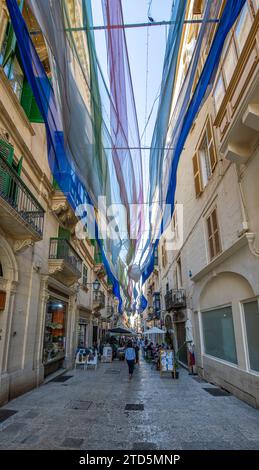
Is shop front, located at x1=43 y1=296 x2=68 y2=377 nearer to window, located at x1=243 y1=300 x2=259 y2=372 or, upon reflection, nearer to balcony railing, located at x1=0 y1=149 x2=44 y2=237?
balcony railing, located at x1=0 y1=149 x2=44 y2=237

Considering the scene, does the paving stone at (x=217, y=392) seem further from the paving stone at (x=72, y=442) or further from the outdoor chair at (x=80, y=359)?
the outdoor chair at (x=80, y=359)

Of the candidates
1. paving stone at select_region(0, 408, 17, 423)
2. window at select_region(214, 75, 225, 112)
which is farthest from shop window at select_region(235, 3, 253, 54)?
paving stone at select_region(0, 408, 17, 423)

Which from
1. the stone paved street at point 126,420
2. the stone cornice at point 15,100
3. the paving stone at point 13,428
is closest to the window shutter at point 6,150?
the stone cornice at point 15,100

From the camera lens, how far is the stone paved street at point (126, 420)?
4688 millimetres

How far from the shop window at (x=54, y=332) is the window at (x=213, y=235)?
736 cm

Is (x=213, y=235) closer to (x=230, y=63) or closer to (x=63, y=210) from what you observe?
(x=230, y=63)

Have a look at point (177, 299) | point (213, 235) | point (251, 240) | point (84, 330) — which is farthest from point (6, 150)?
point (84, 330)

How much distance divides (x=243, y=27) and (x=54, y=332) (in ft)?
43.3

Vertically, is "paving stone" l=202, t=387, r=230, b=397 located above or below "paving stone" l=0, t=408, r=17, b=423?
below

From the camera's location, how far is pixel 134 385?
1007 centimetres

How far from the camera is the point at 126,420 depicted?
5.90m

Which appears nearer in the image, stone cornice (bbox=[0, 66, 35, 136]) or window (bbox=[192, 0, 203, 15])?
stone cornice (bbox=[0, 66, 35, 136])

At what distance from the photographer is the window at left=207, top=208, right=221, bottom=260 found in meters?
9.96
